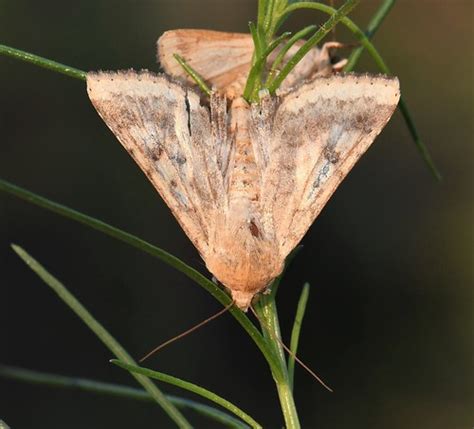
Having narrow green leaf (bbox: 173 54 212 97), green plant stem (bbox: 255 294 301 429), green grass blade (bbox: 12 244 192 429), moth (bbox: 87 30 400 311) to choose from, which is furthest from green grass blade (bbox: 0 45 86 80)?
green plant stem (bbox: 255 294 301 429)

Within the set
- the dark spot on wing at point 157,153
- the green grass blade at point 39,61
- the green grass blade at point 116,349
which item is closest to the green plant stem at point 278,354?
the green grass blade at point 116,349

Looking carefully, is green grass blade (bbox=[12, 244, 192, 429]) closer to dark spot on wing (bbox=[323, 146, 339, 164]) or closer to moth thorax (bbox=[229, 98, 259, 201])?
moth thorax (bbox=[229, 98, 259, 201])

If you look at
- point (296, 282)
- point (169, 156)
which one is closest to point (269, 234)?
point (169, 156)

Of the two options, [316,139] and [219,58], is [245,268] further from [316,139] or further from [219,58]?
[219,58]

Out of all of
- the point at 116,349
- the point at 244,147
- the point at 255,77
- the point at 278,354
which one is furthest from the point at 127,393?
the point at 255,77

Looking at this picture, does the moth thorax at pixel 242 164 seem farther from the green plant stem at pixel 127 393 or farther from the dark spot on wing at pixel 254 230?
the green plant stem at pixel 127 393
